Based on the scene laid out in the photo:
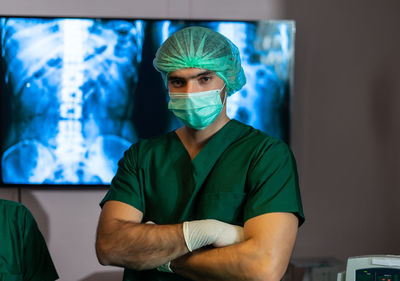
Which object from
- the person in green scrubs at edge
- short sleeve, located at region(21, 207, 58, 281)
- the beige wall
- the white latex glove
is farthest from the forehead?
the beige wall

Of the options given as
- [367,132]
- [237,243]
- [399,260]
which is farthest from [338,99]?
[237,243]

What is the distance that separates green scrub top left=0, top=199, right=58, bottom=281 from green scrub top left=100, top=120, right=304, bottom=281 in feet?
2.19

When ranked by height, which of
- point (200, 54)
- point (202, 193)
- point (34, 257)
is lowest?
point (34, 257)

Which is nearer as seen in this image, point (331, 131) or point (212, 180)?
point (212, 180)

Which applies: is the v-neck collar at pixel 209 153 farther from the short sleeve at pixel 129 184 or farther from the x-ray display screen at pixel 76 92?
the x-ray display screen at pixel 76 92

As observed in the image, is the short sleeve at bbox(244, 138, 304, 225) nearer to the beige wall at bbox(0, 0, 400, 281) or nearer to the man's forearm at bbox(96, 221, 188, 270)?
the man's forearm at bbox(96, 221, 188, 270)

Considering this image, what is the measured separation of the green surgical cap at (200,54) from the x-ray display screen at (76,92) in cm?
103

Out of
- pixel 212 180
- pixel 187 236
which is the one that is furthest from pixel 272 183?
pixel 187 236

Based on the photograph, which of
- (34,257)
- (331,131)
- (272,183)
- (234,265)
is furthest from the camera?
(331,131)

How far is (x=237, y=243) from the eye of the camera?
1.35 m

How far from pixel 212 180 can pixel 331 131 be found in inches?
55.1

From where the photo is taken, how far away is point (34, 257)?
6.83ft

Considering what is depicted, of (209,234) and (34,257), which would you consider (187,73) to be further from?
(34,257)

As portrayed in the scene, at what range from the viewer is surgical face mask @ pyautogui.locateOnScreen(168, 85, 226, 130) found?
1.49m
